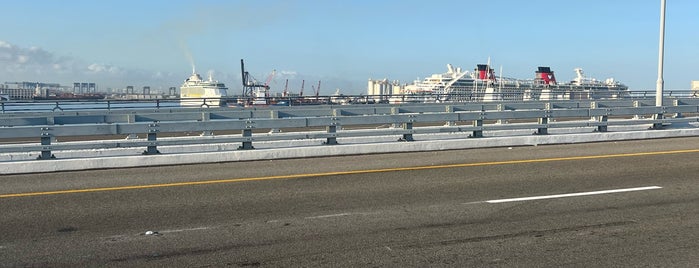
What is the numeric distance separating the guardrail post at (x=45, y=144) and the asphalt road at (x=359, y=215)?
0.95 metres

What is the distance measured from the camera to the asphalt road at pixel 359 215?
5.24 metres

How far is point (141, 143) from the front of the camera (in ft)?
38.5

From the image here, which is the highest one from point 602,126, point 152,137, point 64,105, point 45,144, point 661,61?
point 661,61

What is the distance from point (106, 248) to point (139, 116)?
7958 millimetres

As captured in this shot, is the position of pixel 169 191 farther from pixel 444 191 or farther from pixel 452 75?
pixel 452 75

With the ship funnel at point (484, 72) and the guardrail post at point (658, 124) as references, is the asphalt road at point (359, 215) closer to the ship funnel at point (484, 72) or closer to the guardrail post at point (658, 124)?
the guardrail post at point (658, 124)

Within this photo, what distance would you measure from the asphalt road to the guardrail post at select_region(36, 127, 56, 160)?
3.12 feet

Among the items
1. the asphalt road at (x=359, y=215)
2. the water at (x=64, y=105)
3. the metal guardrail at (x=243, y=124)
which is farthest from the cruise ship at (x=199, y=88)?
the asphalt road at (x=359, y=215)

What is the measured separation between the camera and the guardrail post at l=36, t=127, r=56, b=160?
11.1m

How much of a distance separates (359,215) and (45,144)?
7.45m

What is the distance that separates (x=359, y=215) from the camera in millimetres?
6902

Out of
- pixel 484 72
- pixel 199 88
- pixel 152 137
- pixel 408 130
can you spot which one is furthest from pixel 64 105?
pixel 484 72

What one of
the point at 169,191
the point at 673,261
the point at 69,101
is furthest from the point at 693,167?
the point at 69,101

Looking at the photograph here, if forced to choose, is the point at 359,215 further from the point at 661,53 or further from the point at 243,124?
the point at 661,53
